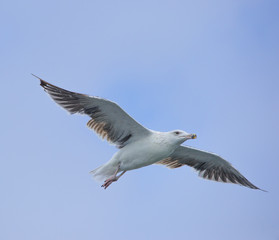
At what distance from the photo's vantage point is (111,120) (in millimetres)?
14797

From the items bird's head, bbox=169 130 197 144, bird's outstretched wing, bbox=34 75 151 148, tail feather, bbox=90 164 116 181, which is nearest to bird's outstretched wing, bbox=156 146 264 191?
bird's head, bbox=169 130 197 144


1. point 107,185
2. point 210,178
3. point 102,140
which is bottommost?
point 107,185

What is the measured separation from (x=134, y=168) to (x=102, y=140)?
121 cm

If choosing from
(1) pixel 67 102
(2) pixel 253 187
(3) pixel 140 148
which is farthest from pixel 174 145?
(2) pixel 253 187

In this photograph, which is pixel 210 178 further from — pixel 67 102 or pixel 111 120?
pixel 67 102

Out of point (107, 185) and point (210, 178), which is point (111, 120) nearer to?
point (107, 185)

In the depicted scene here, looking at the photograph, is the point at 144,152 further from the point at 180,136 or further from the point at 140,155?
the point at 180,136

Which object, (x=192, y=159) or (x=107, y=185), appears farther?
(x=192, y=159)

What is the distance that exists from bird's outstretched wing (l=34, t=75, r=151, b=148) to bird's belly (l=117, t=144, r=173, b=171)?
1.31 ft

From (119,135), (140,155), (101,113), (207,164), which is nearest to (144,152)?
(140,155)

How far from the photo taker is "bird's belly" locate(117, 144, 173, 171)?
14.5 m

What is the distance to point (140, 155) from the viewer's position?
47.8 feet

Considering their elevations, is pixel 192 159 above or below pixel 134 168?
above

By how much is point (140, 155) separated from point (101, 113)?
5.03 ft
